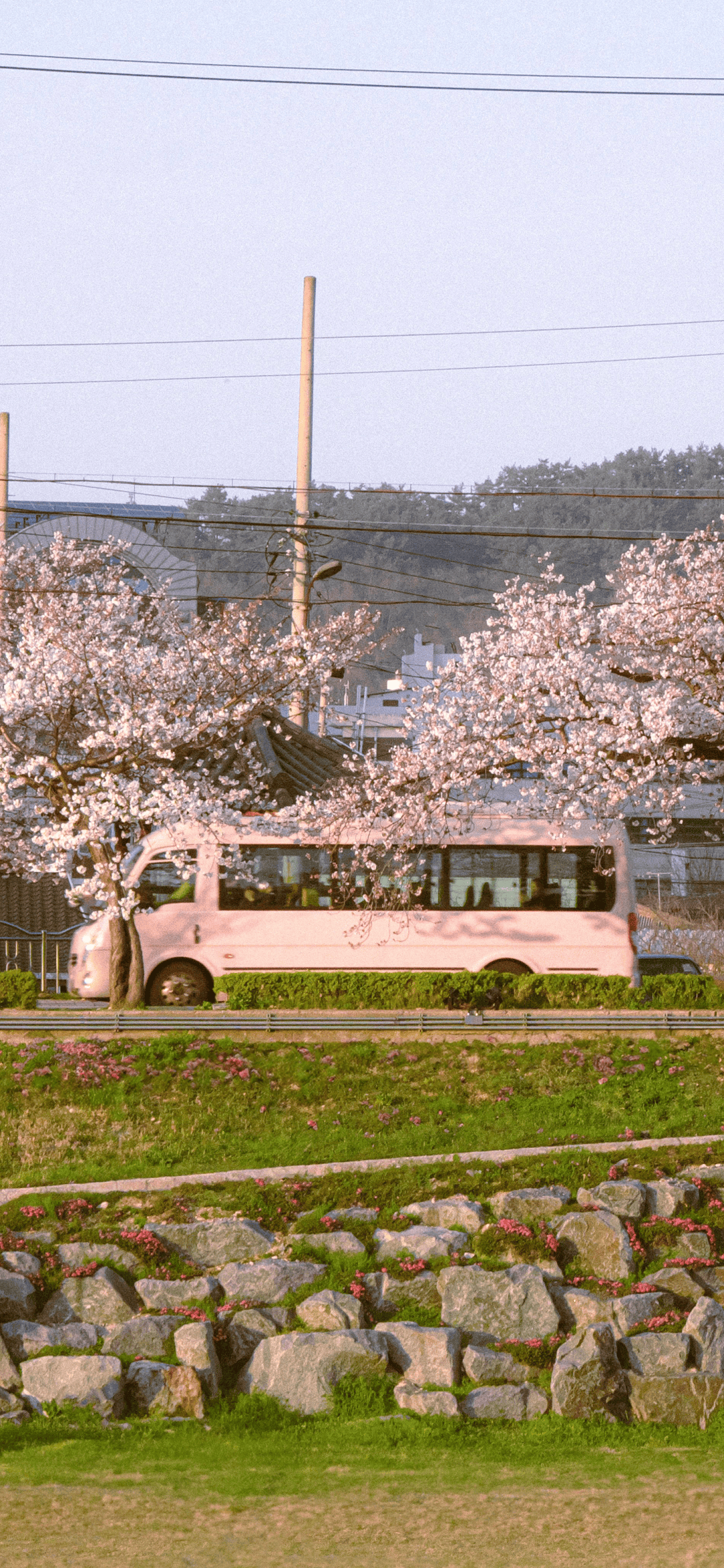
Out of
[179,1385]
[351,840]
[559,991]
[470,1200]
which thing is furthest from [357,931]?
[179,1385]

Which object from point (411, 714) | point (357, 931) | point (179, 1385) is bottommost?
point (179, 1385)

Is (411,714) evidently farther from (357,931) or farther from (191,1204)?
(191,1204)

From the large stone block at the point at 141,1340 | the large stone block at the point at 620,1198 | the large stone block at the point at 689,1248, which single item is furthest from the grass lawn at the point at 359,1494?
the large stone block at the point at 620,1198

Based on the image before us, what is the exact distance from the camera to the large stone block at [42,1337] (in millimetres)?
10977

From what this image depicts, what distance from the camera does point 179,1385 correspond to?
1018 centimetres

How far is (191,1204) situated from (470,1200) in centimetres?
278

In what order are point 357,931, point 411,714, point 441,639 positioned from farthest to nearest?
point 441,639
point 357,931
point 411,714

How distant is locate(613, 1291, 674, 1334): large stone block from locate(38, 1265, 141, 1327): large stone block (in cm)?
414

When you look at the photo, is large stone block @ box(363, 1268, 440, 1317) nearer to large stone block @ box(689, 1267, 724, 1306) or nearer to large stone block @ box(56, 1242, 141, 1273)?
large stone block @ box(56, 1242, 141, 1273)

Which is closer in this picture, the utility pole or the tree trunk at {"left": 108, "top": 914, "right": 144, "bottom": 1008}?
the tree trunk at {"left": 108, "top": 914, "right": 144, "bottom": 1008}

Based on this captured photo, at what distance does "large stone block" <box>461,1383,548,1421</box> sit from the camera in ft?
32.9

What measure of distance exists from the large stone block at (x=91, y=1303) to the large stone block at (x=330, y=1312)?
5.27ft

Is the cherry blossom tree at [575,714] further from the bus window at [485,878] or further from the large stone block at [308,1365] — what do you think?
the large stone block at [308,1365]

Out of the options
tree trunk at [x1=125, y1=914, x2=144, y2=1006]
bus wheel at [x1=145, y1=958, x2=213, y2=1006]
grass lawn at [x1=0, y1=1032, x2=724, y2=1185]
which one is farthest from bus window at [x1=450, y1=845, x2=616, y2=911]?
tree trunk at [x1=125, y1=914, x2=144, y2=1006]
